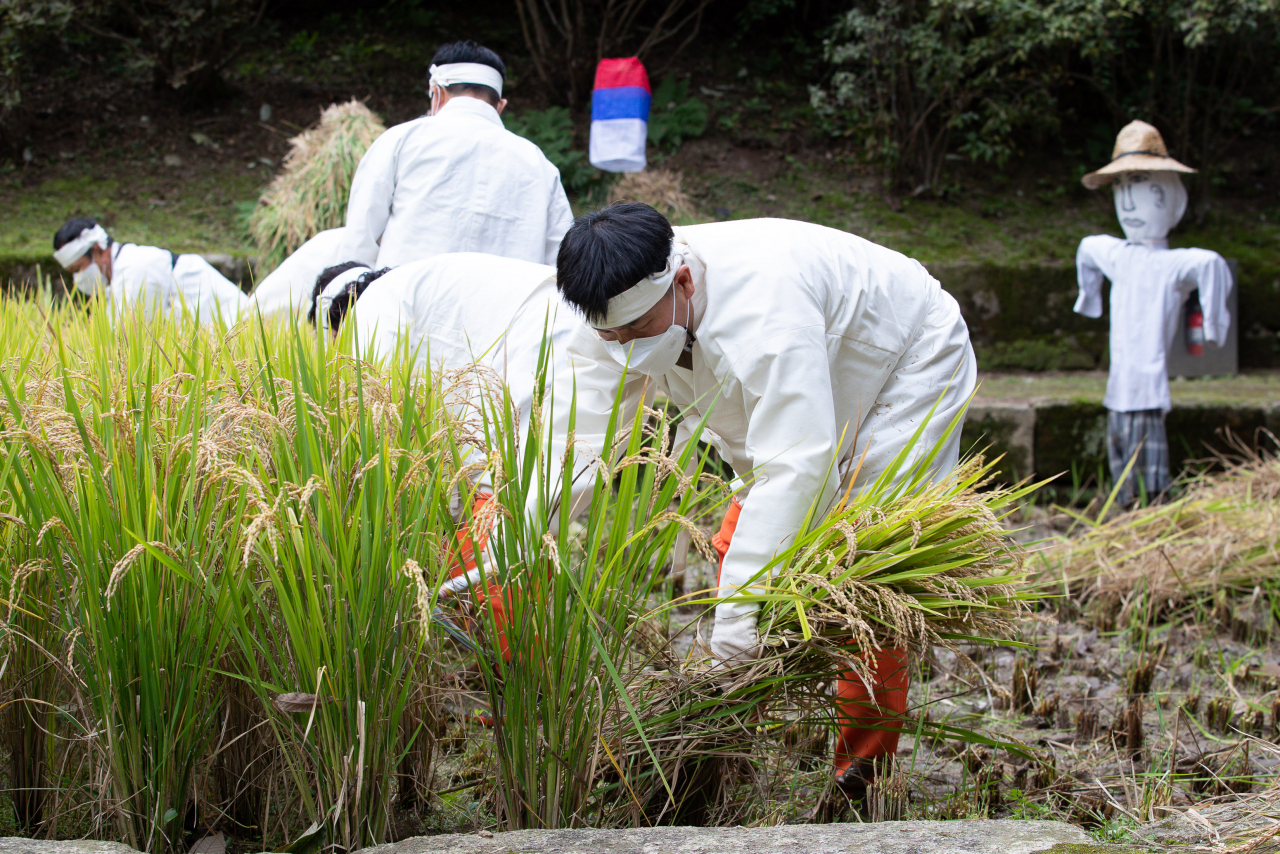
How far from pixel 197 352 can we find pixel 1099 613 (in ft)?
9.47

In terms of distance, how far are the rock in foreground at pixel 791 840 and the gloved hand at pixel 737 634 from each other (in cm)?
28

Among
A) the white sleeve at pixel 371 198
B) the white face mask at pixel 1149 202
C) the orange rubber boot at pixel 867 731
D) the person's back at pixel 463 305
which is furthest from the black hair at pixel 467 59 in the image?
the white face mask at pixel 1149 202

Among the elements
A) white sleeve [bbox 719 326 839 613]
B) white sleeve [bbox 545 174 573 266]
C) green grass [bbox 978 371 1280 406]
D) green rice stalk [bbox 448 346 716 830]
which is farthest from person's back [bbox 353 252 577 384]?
green grass [bbox 978 371 1280 406]

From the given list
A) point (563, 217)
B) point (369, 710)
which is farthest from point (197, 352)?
point (563, 217)

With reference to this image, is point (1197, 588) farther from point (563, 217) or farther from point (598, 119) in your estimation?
point (598, 119)

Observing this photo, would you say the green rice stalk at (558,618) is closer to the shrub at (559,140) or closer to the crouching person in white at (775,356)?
the crouching person in white at (775,356)

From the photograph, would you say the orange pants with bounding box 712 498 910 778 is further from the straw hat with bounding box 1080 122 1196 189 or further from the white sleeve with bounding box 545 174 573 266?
the straw hat with bounding box 1080 122 1196 189

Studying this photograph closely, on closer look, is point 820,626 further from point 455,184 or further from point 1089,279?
point 1089,279

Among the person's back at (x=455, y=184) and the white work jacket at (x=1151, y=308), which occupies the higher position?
the person's back at (x=455, y=184)

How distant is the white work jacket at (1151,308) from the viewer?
4441mm

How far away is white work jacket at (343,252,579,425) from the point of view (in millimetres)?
2475

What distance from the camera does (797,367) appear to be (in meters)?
1.66

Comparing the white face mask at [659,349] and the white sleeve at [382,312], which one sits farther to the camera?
the white sleeve at [382,312]

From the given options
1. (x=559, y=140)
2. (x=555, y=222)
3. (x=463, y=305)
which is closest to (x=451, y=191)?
(x=555, y=222)
